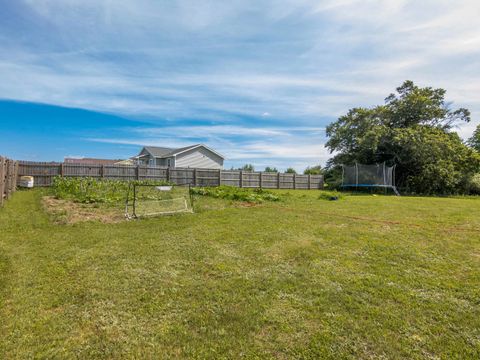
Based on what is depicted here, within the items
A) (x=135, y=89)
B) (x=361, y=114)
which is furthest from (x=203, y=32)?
(x=361, y=114)

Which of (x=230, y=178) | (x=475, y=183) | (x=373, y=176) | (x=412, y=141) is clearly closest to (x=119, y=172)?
(x=230, y=178)

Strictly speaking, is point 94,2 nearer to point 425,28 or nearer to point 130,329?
point 130,329

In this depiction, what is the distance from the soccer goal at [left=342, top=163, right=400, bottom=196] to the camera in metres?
17.3

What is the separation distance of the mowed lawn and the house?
19744mm

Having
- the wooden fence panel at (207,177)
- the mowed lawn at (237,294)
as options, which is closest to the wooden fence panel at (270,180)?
the wooden fence panel at (207,177)

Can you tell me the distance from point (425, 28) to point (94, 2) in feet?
26.2

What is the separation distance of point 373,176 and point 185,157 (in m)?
15.4

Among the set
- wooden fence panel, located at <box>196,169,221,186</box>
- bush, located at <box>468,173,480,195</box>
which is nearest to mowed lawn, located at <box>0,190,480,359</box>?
wooden fence panel, located at <box>196,169,221,186</box>

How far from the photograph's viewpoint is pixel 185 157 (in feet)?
80.7

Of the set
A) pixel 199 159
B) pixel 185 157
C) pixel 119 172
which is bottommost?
pixel 119 172

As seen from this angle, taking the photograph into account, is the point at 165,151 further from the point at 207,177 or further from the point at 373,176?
the point at 373,176

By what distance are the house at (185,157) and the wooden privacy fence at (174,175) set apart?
24.4ft

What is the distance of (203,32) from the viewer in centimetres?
791

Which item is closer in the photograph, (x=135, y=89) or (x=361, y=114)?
(x=135, y=89)
